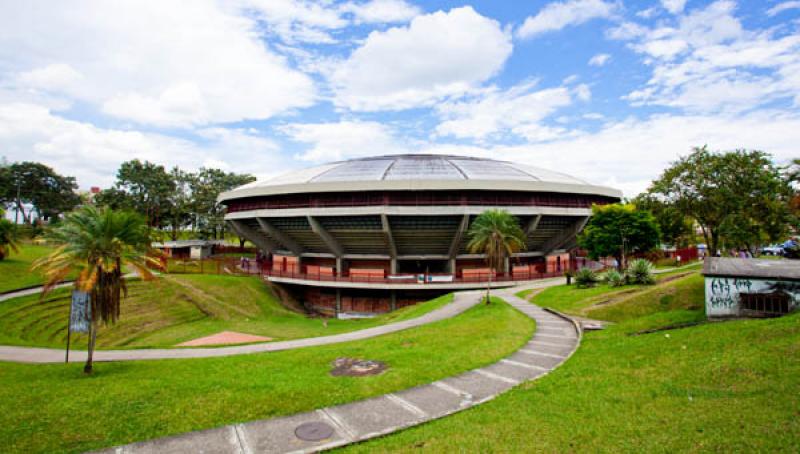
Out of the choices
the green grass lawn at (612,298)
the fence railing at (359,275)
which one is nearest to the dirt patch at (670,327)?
the green grass lawn at (612,298)

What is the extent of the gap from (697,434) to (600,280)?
23.0m

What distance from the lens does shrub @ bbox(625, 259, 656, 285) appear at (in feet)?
77.1

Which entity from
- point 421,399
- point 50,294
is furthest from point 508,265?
point 50,294

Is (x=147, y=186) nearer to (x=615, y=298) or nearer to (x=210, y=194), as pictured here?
(x=210, y=194)

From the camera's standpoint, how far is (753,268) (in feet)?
45.4

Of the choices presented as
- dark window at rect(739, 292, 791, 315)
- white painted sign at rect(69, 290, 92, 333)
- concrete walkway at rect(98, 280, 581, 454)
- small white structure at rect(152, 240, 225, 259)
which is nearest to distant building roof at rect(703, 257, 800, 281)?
dark window at rect(739, 292, 791, 315)

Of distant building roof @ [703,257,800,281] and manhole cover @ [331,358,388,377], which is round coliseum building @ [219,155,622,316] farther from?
manhole cover @ [331,358,388,377]

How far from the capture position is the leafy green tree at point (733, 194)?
26.4m

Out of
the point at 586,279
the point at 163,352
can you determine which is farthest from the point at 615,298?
the point at 163,352

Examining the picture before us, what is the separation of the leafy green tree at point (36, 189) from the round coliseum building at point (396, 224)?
165ft

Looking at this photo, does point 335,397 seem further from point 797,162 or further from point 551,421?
point 797,162

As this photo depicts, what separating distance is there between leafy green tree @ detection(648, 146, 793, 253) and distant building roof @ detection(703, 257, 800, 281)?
1393cm

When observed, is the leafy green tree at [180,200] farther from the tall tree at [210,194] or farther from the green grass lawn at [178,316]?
the green grass lawn at [178,316]

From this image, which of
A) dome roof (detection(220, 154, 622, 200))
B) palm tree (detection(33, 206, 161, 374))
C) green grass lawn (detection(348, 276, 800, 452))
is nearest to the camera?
green grass lawn (detection(348, 276, 800, 452))
